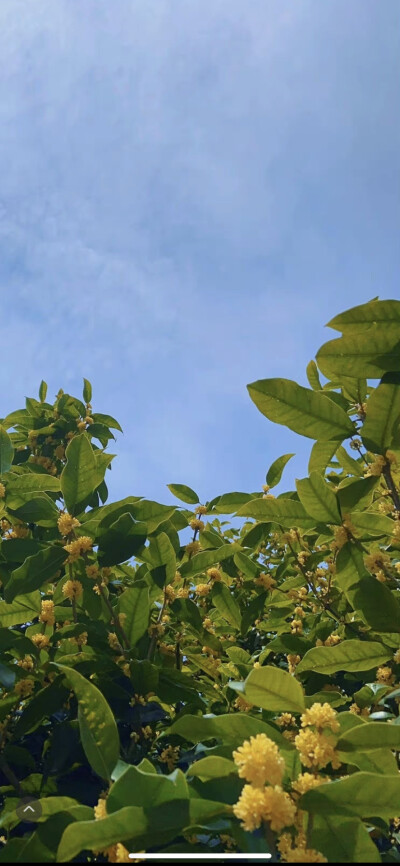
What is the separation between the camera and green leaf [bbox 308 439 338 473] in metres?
2.27

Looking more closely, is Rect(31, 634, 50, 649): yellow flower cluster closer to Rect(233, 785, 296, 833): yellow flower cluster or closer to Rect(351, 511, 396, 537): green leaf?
Rect(351, 511, 396, 537): green leaf

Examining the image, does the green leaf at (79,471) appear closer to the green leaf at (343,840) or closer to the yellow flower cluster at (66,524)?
the yellow flower cluster at (66,524)

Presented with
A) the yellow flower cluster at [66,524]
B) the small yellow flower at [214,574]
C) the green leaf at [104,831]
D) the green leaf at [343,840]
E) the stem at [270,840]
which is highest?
the yellow flower cluster at [66,524]

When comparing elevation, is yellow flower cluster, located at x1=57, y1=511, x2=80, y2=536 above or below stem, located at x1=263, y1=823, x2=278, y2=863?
above

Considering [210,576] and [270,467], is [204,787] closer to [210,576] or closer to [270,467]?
[210,576]

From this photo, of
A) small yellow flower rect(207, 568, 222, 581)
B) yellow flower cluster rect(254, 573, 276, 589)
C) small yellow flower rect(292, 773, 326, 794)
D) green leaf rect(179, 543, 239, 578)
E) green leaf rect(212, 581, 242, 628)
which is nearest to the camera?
small yellow flower rect(292, 773, 326, 794)

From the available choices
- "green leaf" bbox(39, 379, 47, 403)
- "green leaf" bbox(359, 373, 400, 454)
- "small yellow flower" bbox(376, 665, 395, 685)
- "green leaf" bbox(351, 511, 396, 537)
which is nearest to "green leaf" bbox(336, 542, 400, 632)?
"green leaf" bbox(351, 511, 396, 537)

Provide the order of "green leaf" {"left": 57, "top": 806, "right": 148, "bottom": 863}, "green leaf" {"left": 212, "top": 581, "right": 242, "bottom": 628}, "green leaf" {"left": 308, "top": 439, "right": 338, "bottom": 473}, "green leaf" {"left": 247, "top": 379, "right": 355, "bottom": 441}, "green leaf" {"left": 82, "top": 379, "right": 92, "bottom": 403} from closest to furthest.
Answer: "green leaf" {"left": 57, "top": 806, "right": 148, "bottom": 863} < "green leaf" {"left": 247, "top": 379, "right": 355, "bottom": 441} < "green leaf" {"left": 308, "top": 439, "right": 338, "bottom": 473} < "green leaf" {"left": 212, "top": 581, "right": 242, "bottom": 628} < "green leaf" {"left": 82, "top": 379, "right": 92, "bottom": 403}

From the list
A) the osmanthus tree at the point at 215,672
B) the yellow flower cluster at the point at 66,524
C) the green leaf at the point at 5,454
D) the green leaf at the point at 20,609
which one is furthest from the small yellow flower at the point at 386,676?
the green leaf at the point at 5,454

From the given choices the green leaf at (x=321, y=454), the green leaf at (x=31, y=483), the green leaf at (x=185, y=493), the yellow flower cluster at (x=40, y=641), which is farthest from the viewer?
the green leaf at (x=185, y=493)

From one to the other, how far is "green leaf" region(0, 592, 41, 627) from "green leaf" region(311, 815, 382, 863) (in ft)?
5.54

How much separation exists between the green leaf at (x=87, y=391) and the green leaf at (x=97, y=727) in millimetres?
4795

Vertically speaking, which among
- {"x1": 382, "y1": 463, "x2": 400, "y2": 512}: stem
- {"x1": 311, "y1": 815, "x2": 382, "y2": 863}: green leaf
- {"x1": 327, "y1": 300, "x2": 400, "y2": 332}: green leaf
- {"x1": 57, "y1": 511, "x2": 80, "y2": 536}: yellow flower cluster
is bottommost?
{"x1": 311, "y1": 815, "x2": 382, "y2": 863}: green leaf

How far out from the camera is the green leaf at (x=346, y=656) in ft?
6.88
